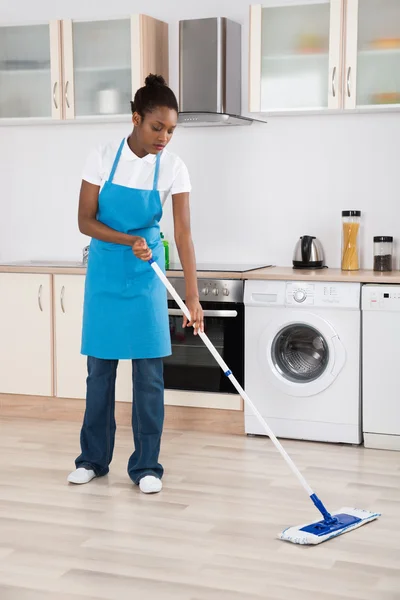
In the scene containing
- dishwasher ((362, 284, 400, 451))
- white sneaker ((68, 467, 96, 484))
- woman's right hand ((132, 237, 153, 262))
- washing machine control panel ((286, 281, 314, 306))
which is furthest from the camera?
washing machine control panel ((286, 281, 314, 306))

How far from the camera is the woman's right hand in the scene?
3.00 meters

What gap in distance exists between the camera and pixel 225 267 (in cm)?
437

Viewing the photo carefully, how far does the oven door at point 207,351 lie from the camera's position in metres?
4.17

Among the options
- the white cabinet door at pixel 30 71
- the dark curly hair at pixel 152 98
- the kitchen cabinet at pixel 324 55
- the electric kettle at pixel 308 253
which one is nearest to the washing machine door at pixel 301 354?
the electric kettle at pixel 308 253

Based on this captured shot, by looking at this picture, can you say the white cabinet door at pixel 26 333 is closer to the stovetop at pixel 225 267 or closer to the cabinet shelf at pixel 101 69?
the stovetop at pixel 225 267

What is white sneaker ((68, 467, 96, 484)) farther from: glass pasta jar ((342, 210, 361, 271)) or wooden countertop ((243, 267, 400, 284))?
glass pasta jar ((342, 210, 361, 271))

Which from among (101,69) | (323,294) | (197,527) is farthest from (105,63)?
(197,527)

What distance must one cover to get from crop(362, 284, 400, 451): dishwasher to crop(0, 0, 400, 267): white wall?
0.61 metres

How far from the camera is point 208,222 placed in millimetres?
4723

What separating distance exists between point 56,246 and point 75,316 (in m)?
0.76

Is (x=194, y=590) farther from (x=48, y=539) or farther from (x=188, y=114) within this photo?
(x=188, y=114)

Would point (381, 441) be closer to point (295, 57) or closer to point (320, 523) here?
point (320, 523)

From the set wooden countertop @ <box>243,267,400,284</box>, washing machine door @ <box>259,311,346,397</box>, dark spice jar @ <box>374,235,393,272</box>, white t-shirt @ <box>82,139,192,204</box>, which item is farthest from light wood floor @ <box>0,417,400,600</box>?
white t-shirt @ <box>82,139,192,204</box>

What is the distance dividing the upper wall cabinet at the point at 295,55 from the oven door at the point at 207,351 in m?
1.00
